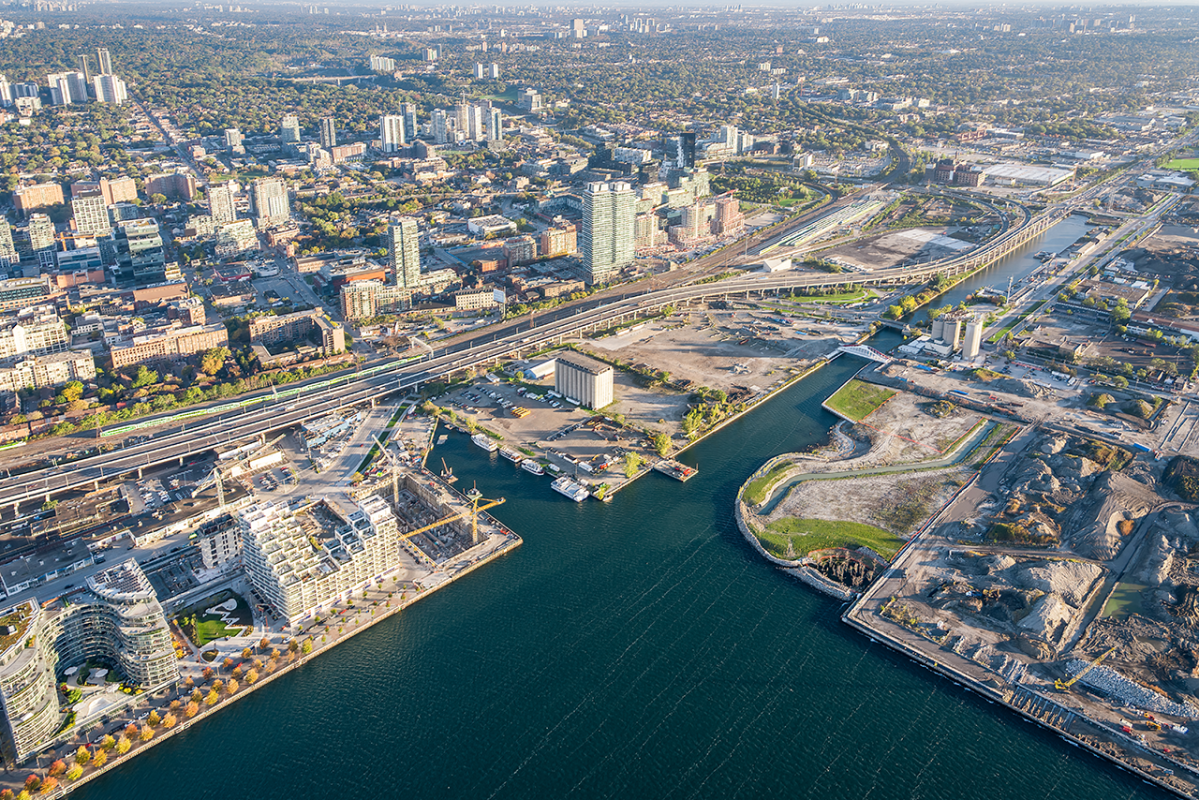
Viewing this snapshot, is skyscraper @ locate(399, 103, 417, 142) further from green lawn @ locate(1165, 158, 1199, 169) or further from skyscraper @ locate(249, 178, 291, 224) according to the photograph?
→ green lawn @ locate(1165, 158, 1199, 169)

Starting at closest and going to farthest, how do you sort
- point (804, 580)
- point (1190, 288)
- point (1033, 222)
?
1. point (804, 580)
2. point (1190, 288)
3. point (1033, 222)

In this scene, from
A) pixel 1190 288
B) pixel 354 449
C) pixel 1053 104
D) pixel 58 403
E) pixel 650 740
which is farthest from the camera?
pixel 1053 104

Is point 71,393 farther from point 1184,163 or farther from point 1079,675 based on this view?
point 1184,163

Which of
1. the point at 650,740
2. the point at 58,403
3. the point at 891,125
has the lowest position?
the point at 650,740

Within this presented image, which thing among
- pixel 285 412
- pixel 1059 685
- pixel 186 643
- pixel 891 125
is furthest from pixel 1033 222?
pixel 186 643

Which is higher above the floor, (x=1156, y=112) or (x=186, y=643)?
(x=1156, y=112)

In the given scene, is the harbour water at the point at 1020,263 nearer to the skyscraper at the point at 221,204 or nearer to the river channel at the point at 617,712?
the river channel at the point at 617,712

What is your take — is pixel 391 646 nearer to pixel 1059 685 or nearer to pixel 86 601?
pixel 86 601
